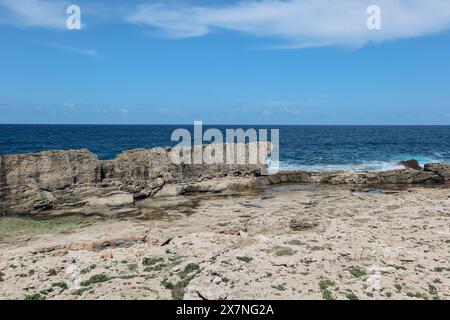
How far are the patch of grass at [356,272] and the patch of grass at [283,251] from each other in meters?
2.74

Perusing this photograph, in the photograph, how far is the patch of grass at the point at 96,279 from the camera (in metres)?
14.0

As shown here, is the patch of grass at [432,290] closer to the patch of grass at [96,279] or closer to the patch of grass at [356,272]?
the patch of grass at [356,272]

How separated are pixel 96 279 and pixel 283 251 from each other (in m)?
8.06

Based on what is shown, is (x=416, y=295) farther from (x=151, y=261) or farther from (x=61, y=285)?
(x=61, y=285)

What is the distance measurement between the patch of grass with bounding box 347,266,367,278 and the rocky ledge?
17.0 meters

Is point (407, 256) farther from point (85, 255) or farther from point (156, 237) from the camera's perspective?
point (85, 255)

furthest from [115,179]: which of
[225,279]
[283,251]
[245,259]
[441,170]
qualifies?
[441,170]

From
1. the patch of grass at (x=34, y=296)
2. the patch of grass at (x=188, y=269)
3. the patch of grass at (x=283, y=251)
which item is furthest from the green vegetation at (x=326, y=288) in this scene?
the patch of grass at (x=34, y=296)

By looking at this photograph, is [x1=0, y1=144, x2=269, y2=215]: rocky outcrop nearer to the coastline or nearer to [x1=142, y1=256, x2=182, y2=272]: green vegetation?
the coastline

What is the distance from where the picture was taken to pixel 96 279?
14297 millimetres

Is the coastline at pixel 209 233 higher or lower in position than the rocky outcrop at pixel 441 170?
lower

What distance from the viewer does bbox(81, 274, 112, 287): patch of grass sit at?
14008 mm

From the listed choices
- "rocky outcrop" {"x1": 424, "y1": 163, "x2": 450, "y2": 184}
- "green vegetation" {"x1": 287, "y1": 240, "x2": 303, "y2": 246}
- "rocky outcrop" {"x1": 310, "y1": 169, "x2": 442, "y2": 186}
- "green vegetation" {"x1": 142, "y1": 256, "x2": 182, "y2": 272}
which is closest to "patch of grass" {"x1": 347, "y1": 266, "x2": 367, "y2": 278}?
"green vegetation" {"x1": 287, "y1": 240, "x2": 303, "y2": 246}
